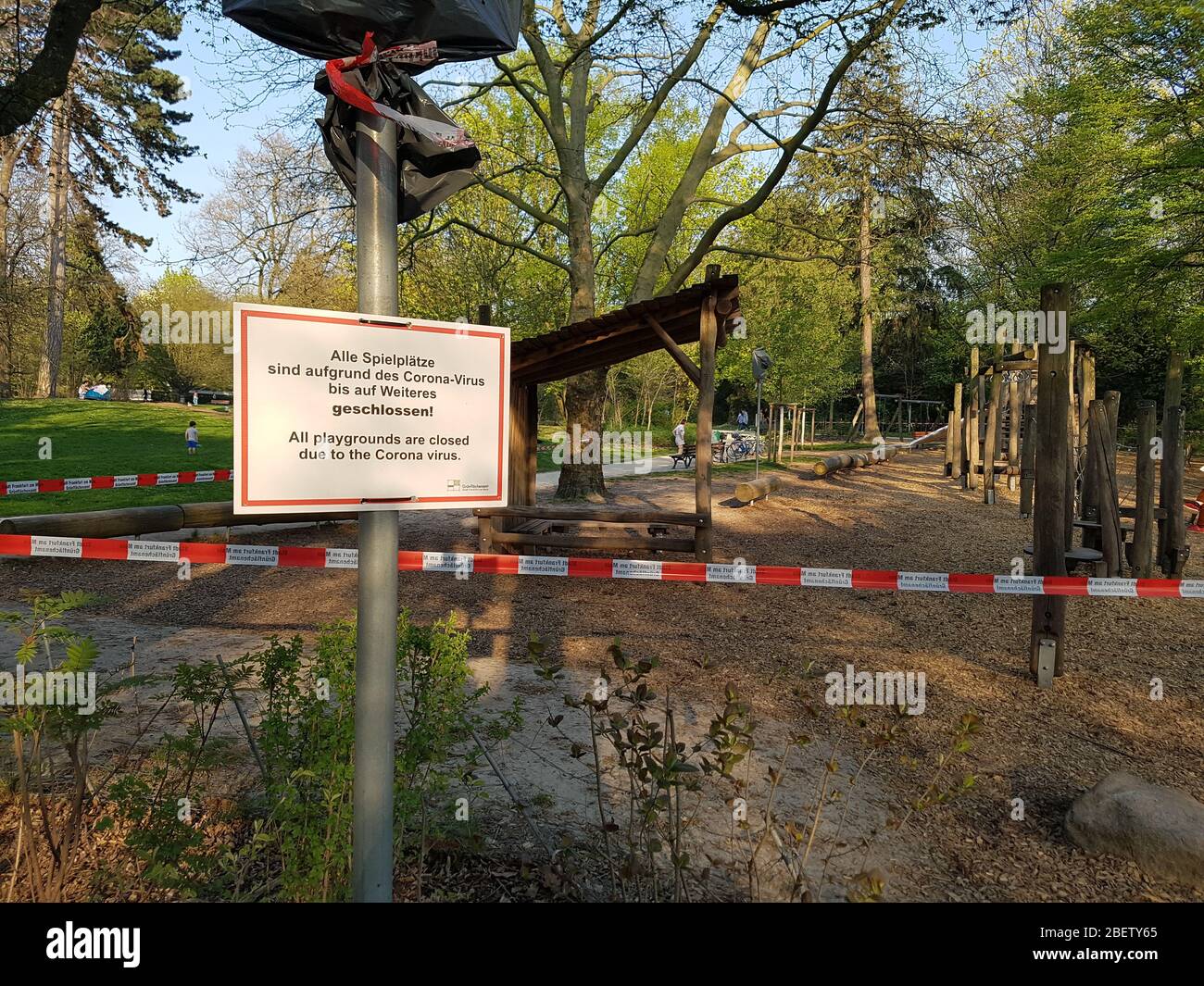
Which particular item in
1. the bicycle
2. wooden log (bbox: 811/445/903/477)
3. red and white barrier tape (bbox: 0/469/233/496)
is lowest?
red and white barrier tape (bbox: 0/469/233/496)

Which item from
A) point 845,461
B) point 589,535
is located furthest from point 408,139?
point 845,461

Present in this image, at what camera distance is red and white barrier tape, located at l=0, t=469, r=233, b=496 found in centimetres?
1251

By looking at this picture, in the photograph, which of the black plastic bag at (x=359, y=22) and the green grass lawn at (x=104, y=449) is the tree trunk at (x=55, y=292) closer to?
the green grass lawn at (x=104, y=449)

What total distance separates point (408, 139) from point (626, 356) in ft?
28.8

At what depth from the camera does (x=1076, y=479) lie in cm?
1293

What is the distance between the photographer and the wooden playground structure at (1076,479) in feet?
19.1

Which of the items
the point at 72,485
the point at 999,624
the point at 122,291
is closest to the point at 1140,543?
the point at 999,624

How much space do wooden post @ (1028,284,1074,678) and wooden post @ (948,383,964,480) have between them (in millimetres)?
16203

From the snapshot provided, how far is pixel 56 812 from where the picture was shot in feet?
10.6

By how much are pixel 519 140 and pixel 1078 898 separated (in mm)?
19920

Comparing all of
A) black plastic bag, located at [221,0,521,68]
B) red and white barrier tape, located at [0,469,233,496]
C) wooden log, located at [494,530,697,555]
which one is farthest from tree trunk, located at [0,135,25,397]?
black plastic bag, located at [221,0,521,68]

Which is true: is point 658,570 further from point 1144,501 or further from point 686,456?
point 686,456

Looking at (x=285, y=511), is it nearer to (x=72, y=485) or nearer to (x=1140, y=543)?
(x=1140, y=543)

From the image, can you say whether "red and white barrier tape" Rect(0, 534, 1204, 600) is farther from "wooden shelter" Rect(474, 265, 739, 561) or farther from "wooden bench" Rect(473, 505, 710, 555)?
"wooden shelter" Rect(474, 265, 739, 561)
